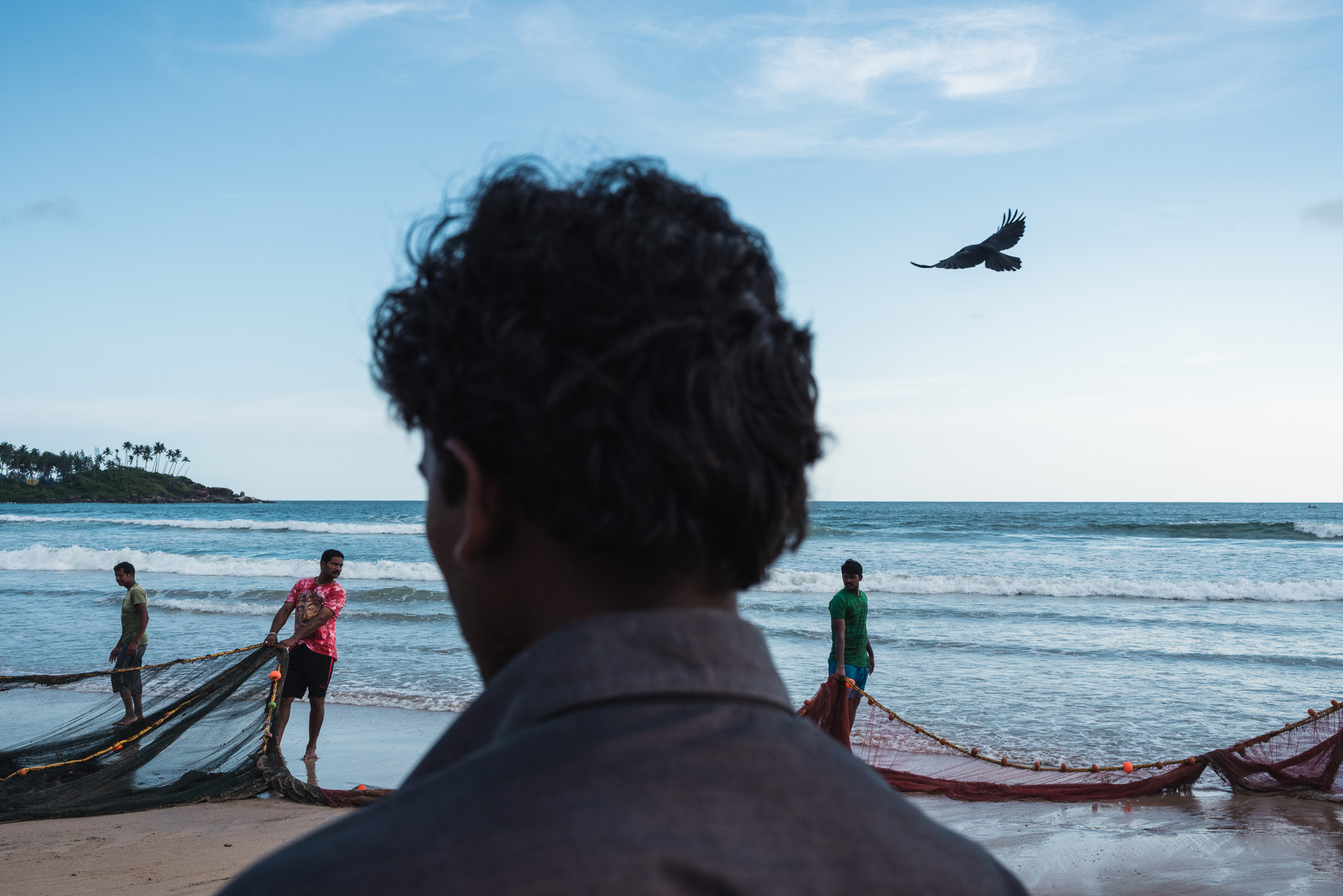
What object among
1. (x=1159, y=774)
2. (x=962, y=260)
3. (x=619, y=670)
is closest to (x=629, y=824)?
(x=619, y=670)

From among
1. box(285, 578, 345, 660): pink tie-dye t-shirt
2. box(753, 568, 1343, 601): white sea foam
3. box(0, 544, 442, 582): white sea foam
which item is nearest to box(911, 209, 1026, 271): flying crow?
box(285, 578, 345, 660): pink tie-dye t-shirt

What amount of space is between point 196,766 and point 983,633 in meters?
12.9

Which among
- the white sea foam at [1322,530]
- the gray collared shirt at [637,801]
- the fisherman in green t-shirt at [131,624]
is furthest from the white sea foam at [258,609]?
the white sea foam at [1322,530]

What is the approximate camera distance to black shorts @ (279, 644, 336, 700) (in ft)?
26.6

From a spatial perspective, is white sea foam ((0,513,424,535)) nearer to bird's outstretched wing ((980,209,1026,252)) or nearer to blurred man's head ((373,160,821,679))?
bird's outstretched wing ((980,209,1026,252))

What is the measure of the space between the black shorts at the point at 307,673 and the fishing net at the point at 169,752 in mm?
659

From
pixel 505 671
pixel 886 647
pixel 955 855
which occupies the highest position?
pixel 505 671

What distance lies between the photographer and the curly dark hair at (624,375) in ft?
2.49

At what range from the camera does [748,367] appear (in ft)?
2.61

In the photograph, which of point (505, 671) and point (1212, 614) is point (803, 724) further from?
point (1212, 614)

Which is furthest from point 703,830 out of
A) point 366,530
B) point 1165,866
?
point 366,530

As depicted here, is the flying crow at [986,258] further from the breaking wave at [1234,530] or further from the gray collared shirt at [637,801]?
the breaking wave at [1234,530]

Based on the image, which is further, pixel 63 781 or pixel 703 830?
pixel 63 781

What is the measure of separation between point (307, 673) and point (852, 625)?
16.3ft
